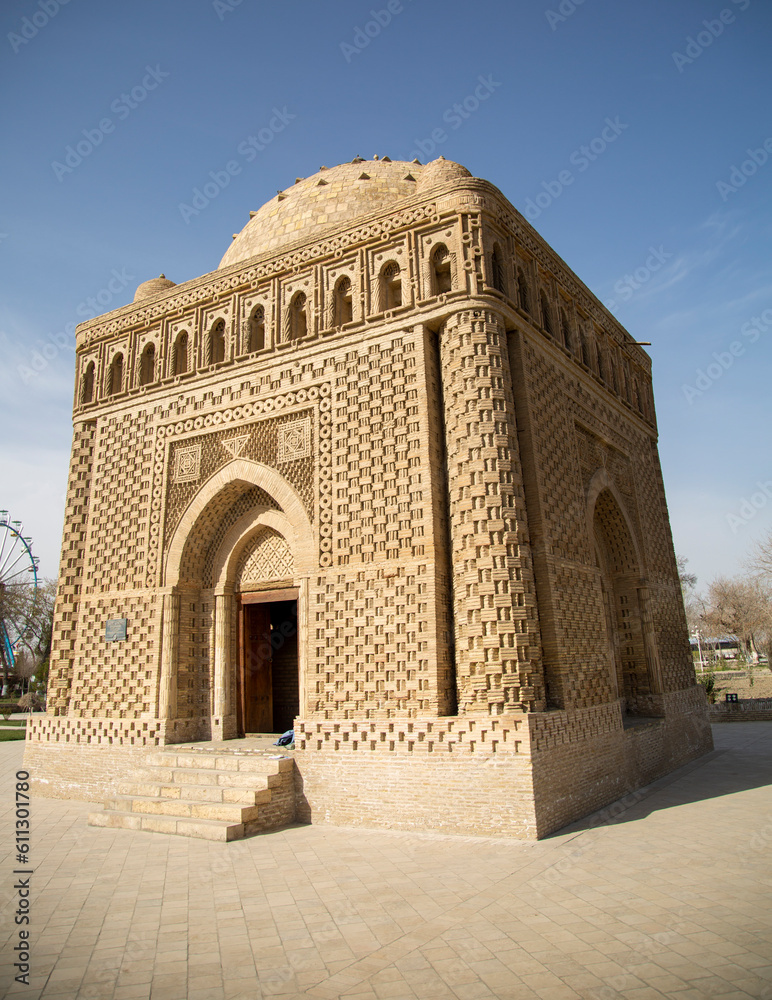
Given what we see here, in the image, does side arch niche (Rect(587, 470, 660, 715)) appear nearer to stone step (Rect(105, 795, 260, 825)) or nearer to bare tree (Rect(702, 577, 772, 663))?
stone step (Rect(105, 795, 260, 825))

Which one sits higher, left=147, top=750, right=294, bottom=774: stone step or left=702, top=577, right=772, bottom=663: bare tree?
left=702, top=577, right=772, bottom=663: bare tree

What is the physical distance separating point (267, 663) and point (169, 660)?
188 centimetres

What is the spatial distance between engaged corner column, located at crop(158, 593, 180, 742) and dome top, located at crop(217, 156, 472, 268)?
558cm

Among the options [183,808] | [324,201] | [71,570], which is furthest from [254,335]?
[183,808]

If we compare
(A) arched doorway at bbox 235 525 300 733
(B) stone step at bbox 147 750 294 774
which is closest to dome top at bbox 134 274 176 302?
(A) arched doorway at bbox 235 525 300 733

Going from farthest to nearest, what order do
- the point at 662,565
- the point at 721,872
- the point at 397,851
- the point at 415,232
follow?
the point at 662,565
the point at 415,232
the point at 397,851
the point at 721,872

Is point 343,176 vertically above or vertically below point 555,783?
above

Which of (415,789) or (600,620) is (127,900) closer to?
(415,789)

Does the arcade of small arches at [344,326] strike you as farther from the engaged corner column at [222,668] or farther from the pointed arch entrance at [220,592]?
the engaged corner column at [222,668]

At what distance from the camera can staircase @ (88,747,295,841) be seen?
7406 mm

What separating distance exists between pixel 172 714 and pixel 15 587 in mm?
32579

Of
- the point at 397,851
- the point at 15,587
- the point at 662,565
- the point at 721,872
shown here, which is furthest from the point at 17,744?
the point at 15,587

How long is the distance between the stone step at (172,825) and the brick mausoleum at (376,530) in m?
1.06

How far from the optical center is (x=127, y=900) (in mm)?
5410
